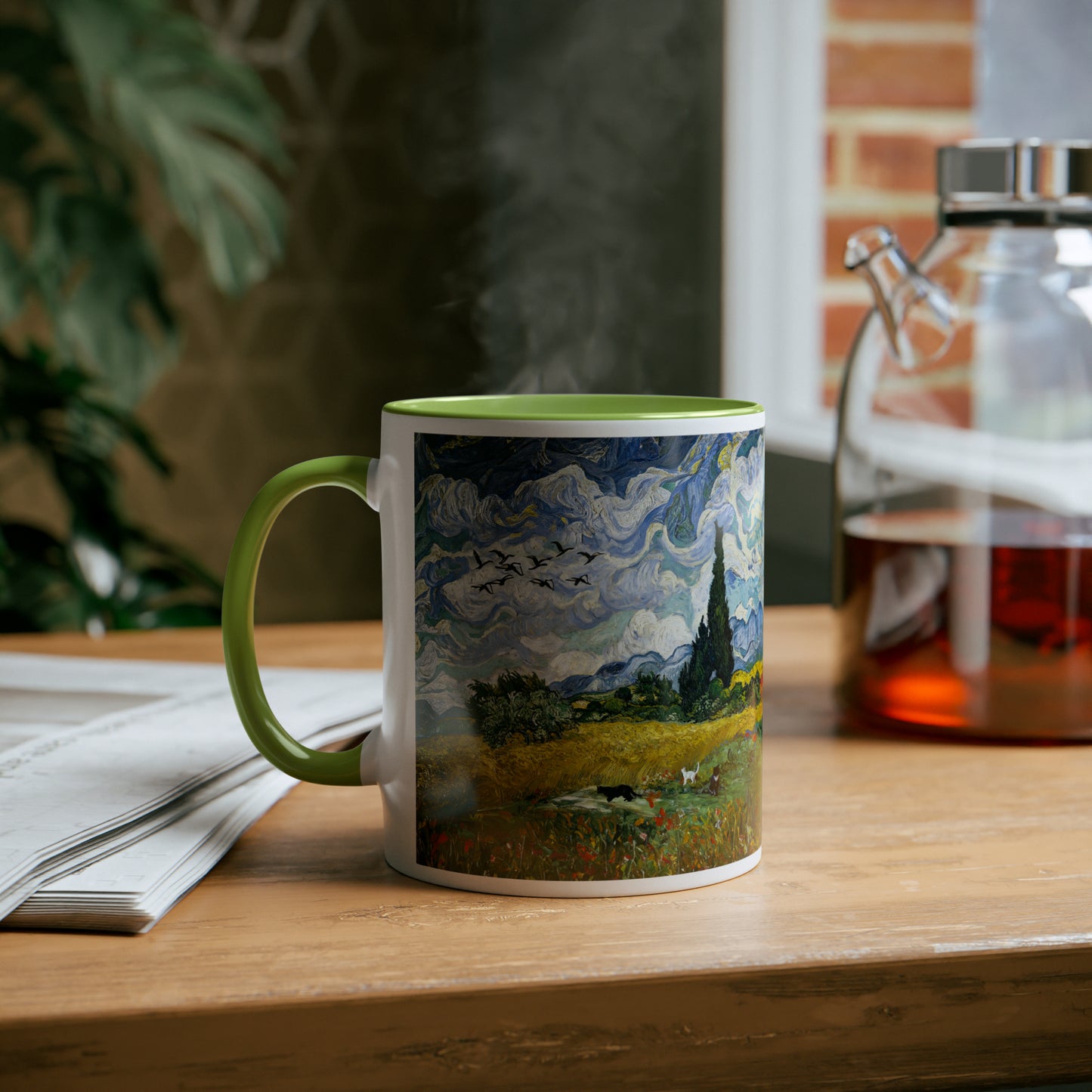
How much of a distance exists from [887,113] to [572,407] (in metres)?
1.13

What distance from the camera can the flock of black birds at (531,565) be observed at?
1.34 feet

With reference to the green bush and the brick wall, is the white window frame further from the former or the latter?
the green bush

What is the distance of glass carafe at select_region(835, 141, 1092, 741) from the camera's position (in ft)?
1.92

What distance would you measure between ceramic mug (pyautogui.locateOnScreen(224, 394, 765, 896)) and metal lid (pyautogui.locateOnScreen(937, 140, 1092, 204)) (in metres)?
0.25

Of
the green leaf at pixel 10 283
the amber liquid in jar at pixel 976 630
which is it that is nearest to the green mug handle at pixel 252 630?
the amber liquid in jar at pixel 976 630

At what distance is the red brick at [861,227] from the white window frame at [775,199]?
0.05 ft

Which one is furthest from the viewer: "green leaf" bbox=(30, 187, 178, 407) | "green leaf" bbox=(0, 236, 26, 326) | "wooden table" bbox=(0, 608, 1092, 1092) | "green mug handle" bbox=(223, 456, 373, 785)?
"green leaf" bbox=(30, 187, 178, 407)

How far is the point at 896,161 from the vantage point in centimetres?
149

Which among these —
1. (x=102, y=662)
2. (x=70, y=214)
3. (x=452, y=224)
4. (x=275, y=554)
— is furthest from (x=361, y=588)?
(x=102, y=662)

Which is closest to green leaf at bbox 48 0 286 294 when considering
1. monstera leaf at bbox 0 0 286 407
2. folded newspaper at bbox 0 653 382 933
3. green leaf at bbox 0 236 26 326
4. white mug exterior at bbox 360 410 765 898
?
monstera leaf at bbox 0 0 286 407

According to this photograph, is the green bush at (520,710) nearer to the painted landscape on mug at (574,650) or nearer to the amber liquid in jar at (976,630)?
the painted landscape on mug at (574,650)

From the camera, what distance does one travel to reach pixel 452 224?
2.49 meters

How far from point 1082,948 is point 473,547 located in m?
0.21

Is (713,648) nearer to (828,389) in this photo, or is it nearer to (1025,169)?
(1025,169)
